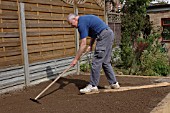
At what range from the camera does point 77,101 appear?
4.58 m

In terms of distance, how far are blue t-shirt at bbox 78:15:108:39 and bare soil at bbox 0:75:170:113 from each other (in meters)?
1.17

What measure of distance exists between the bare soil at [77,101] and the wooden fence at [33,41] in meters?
0.42

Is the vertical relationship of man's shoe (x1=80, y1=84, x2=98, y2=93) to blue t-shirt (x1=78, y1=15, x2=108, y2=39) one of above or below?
below

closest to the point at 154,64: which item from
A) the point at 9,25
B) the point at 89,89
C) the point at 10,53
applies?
the point at 89,89

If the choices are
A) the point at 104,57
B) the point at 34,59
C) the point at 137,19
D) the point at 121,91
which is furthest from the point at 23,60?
the point at 137,19

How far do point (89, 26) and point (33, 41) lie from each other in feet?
5.29

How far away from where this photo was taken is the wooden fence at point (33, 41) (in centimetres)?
526

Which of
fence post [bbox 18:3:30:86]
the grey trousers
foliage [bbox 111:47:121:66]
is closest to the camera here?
the grey trousers

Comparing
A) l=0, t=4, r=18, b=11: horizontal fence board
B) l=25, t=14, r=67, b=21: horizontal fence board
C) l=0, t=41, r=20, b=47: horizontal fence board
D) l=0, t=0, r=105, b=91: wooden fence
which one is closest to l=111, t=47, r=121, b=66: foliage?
l=0, t=0, r=105, b=91: wooden fence

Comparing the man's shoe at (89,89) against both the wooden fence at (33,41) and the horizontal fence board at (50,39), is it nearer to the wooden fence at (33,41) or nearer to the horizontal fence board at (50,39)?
the wooden fence at (33,41)

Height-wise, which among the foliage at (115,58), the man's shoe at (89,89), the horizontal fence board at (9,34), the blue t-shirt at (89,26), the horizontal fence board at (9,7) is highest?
the horizontal fence board at (9,7)

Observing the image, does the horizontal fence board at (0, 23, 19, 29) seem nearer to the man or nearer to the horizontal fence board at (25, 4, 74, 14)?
the horizontal fence board at (25, 4, 74, 14)

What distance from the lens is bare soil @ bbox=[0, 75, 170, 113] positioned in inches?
162

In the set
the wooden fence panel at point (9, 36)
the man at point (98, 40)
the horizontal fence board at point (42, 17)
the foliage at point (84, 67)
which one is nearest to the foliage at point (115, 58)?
the foliage at point (84, 67)
